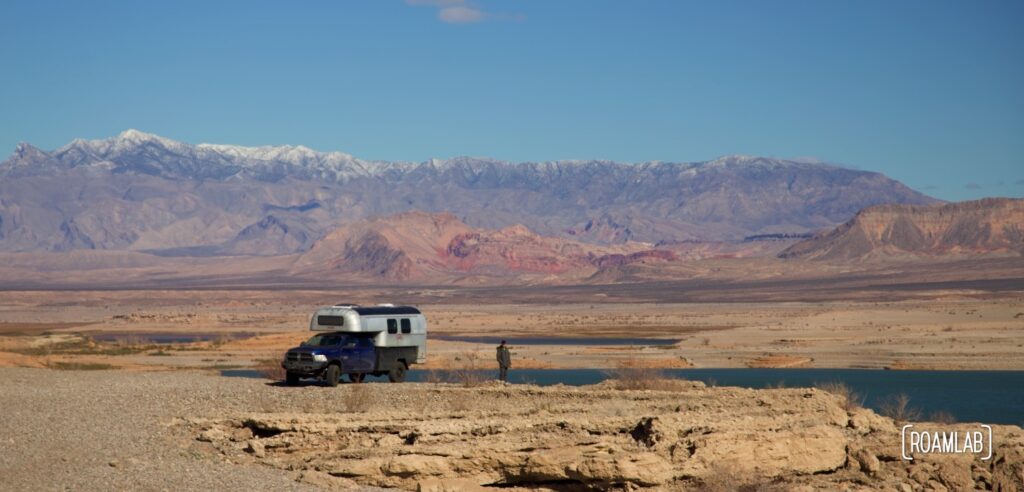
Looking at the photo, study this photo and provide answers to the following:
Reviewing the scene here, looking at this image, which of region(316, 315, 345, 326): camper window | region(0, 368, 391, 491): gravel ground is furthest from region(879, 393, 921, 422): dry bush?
region(316, 315, 345, 326): camper window

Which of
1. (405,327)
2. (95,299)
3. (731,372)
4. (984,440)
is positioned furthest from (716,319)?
(95,299)

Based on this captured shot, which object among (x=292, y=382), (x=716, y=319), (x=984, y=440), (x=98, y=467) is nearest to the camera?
(x=98, y=467)

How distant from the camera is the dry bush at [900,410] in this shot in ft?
88.2

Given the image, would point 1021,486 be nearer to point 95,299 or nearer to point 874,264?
point 95,299

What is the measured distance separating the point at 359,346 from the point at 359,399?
6443mm

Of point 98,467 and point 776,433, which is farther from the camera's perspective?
point 776,433

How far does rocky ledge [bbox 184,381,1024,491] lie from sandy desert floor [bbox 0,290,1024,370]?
19.6 meters

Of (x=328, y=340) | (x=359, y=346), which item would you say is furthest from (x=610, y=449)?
(x=328, y=340)

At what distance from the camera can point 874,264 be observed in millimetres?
191125

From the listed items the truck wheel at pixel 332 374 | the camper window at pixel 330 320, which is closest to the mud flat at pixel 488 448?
the truck wheel at pixel 332 374

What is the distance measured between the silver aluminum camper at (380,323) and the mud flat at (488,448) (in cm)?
725

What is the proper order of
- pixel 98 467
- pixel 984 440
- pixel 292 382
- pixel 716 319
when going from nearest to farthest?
pixel 98 467 → pixel 984 440 → pixel 292 382 → pixel 716 319

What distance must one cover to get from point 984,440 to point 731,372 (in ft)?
96.3

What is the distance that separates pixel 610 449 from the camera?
67.4 ft
